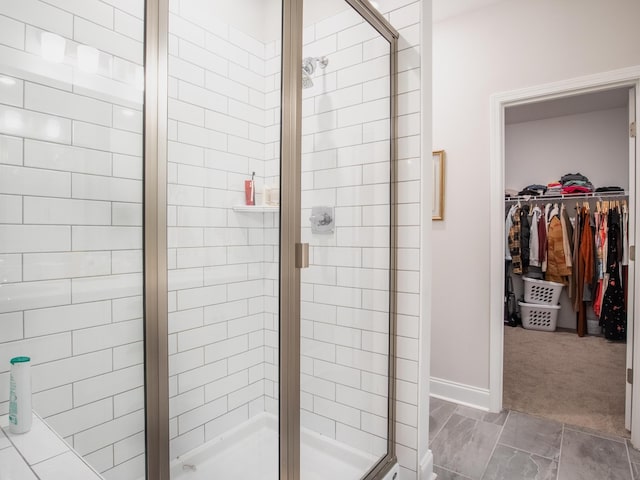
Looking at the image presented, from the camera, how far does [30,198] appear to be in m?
0.92

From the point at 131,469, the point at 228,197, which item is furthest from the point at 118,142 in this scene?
the point at 131,469

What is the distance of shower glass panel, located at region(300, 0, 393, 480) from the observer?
1.37 m

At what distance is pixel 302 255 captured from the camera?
4.29 feet

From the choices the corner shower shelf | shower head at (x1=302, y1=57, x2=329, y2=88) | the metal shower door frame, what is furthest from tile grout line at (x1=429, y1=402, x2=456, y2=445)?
shower head at (x1=302, y1=57, x2=329, y2=88)

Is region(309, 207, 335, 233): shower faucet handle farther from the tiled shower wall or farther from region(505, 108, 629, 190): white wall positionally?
region(505, 108, 629, 190): white wall

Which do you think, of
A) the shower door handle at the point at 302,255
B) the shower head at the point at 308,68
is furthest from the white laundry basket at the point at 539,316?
the shower head at the point at 308,68

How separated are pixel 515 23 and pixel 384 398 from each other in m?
2.53

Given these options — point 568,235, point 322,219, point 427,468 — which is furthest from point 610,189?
point 322,219

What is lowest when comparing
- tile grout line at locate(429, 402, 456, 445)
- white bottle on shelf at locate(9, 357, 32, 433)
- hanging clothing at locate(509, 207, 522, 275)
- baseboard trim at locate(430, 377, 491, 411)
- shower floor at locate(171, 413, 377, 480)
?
tile grout line at locate(429, 402, 456, 445)

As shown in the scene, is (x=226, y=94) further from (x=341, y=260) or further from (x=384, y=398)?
(x=384, y=398)

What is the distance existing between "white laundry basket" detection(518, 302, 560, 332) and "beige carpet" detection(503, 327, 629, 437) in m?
0.14

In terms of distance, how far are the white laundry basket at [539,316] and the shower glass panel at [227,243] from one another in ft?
15.2

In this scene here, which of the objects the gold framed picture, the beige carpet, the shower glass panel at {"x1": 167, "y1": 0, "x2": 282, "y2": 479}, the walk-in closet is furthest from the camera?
the walk-in closet

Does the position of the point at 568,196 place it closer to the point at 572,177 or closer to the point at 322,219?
the point at 572,177
